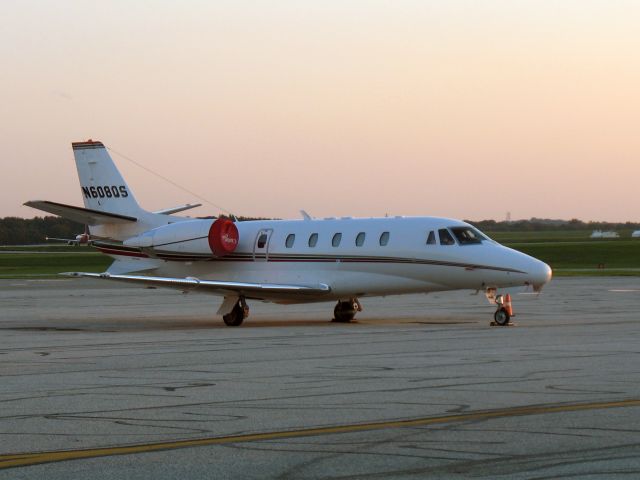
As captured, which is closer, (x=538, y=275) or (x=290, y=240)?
(x=538, y=275)

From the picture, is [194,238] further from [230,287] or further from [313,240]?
[313,240]

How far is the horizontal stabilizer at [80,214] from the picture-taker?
1106 inches

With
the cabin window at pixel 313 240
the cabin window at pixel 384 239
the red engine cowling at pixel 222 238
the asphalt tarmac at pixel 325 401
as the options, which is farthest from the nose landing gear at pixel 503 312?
the red engine cowling at pixel 222 238

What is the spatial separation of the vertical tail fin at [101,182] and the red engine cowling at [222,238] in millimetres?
3410

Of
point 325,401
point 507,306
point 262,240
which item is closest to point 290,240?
point 262,240

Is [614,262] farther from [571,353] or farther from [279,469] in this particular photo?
[279,469]

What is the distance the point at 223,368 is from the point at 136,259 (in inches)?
626

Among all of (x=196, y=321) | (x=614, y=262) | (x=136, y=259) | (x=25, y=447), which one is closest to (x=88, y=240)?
(x=136, y=259)

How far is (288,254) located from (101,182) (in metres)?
6.62

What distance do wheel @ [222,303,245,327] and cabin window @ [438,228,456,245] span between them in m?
5.12

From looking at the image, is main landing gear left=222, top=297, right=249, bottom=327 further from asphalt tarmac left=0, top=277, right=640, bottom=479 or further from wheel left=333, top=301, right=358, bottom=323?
wheel left=333, top=301, right=358, bottom=323

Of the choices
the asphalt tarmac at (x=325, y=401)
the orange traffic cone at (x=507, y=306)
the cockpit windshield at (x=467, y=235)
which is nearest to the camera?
the asphalt tarmac at (x=325, y=401)

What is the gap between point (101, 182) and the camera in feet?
108

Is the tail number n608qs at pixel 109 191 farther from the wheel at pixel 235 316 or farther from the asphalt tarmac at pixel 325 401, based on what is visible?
the asphalt tarmac at pixel 325 401
